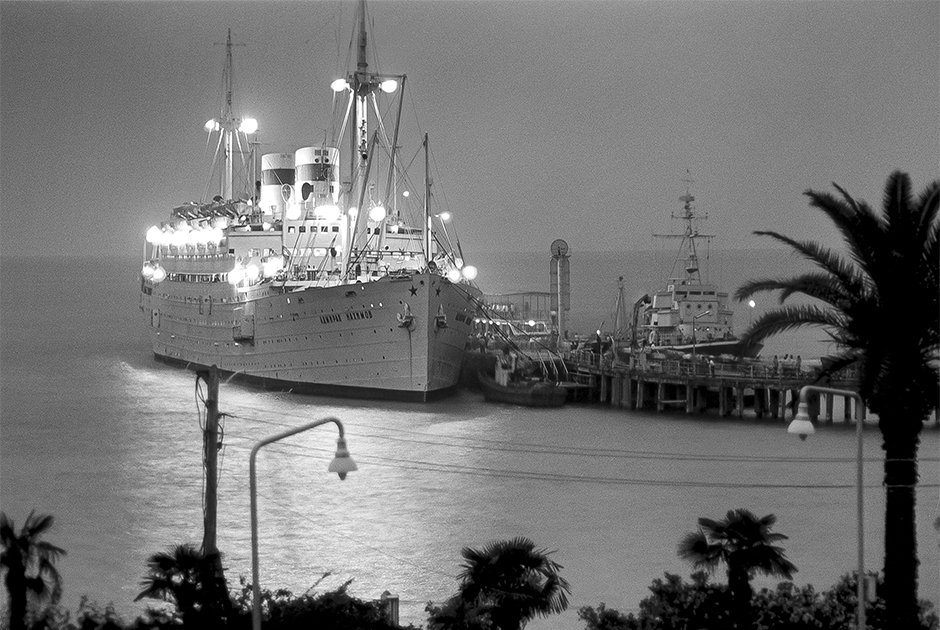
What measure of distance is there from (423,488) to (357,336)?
12.3 m

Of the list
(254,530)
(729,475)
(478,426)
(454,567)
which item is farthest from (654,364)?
(254,530)

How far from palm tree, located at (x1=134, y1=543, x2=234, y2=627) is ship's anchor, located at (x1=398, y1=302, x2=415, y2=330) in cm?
2508

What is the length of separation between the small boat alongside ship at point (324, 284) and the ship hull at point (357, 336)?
1.7 inches

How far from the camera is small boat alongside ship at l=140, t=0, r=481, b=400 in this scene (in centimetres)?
3703

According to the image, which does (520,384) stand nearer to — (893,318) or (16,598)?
(893,318)

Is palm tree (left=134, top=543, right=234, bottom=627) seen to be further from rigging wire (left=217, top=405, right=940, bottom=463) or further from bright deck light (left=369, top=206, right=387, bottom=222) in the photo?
bright deck light (left=369, top=206, right=387, bottom=222)

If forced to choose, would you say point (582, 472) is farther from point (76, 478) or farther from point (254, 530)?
point (254, 530)

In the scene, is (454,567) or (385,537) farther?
(385,537)

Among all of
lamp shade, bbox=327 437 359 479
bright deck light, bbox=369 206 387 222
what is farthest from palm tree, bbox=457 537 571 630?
bright deck light, bbox=369 206 387 222

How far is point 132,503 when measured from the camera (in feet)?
80.8

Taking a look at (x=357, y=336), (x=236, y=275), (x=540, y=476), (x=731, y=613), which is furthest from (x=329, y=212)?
(x=731, y=613)

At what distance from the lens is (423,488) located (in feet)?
84.3

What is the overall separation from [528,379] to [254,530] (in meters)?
30.7

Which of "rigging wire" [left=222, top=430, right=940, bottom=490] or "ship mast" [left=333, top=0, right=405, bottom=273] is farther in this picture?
"ship mast" [left=333, top=0, right=405, bottom=273]
